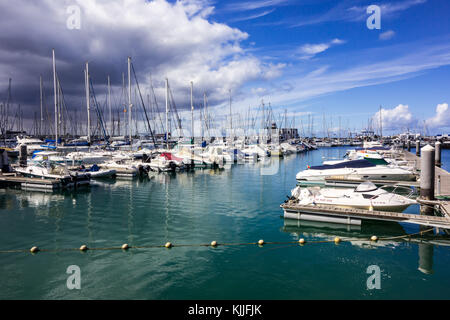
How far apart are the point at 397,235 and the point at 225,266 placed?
34.1 feet

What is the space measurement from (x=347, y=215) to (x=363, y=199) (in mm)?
1924

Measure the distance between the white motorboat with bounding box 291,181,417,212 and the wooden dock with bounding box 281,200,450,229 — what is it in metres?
0.53

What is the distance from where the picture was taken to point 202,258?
1241cm

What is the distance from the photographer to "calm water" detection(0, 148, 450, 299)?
9.87 meters

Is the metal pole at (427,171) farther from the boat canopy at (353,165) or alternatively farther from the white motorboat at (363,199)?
the boat canopy at (353,165)

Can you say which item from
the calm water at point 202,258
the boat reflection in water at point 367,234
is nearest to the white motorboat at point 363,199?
the boat reflection in water at point 367,234

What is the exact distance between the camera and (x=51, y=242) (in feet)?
47.5

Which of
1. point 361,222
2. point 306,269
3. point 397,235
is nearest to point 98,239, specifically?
point 306,269

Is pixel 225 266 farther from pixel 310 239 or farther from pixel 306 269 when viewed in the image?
pixel 310 239

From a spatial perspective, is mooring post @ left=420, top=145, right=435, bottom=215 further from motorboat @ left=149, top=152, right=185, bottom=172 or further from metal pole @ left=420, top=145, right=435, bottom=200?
motorboat @ left=149, top=152, right=185, bottom=172

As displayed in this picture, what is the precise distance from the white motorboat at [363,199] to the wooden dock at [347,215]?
1.75 feet

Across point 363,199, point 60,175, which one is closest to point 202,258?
point 363,199

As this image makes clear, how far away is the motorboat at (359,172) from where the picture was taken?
29.8m

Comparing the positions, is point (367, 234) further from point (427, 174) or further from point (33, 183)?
point (33, 183)
